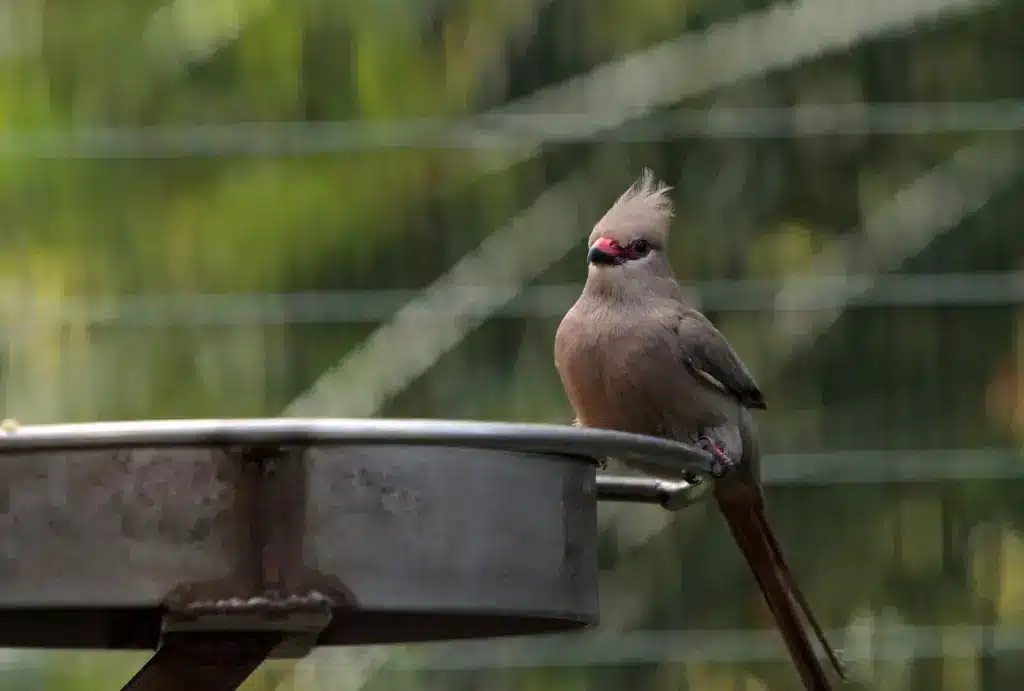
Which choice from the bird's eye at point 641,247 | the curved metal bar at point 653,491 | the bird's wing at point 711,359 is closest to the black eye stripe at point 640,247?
the bird's eye at point 641,247

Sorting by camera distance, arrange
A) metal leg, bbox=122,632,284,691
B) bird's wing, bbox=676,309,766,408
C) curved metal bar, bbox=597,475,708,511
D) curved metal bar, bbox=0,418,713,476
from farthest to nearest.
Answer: bird's wing, bbox=676,309,766,408
curved metal bar, bbox=597,475,708,511
metal leg, bbox=122,632,284,691
curved metal bar, bbox=0,418,713,476

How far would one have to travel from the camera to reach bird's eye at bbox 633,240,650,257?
2.78 meters

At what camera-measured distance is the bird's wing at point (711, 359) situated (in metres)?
2.73

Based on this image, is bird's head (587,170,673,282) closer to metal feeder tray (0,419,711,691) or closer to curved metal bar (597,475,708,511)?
curved metal bar (597,475,708,511)

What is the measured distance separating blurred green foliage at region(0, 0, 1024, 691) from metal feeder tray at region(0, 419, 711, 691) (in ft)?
8.27

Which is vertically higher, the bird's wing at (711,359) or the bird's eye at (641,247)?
the bird's eye at (641,247)

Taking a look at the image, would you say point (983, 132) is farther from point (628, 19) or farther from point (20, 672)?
point (20, 672)

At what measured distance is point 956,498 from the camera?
4012 millimetres

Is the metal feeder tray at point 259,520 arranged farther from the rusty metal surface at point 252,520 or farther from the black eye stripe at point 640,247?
the black eye stripe at point 640,247

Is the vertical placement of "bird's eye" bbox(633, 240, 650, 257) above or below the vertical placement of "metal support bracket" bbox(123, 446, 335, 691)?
above

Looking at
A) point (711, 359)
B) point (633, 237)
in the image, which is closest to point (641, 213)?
point (633, 237)

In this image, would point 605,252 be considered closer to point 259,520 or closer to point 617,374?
point 617,374

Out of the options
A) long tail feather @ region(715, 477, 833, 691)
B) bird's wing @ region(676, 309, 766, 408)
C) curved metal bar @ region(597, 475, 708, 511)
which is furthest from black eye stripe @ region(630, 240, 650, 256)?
curved metal bar @ region(597, 475, 708, 511)

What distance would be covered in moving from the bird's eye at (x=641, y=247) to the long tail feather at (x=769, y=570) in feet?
1.19
